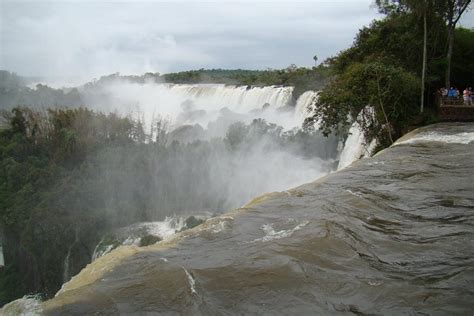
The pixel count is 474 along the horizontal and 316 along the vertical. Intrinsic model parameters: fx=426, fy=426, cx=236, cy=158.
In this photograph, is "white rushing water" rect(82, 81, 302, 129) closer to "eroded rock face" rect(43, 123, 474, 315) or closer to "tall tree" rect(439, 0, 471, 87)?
"tall tree" rect(439, 0, 471, 87)

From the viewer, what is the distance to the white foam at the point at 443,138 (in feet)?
42.2

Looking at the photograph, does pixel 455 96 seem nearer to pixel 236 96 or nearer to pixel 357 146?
pixel 357 146

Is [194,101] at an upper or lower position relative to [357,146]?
upper

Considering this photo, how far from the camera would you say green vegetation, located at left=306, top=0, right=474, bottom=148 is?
16.3 meters

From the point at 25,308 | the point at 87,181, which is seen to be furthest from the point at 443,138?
the point at 87,181

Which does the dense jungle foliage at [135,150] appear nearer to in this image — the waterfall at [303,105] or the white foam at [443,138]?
the white foam at [443,138]

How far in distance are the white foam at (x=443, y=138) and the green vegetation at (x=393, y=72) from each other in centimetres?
190

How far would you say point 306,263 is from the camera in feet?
15.9

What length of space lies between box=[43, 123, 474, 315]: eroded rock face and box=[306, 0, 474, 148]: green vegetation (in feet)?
29.6

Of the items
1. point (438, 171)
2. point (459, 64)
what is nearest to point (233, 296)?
point (438, 171)

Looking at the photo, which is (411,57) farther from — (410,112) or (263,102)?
(263,102)

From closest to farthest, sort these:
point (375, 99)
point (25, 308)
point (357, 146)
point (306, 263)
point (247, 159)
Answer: point (25, 308), point (306, 263), point (375, 99), point (357, 146), point (247, 159)

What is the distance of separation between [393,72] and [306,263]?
12866 millimetres

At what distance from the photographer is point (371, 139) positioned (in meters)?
16.8
